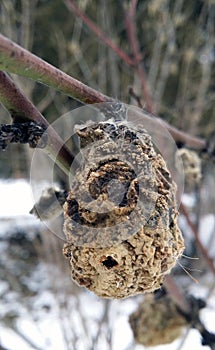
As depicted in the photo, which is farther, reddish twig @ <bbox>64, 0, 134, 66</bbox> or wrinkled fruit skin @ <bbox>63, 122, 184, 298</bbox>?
reddish twig @ <bbox>64, 0, 134, 66</bbox>

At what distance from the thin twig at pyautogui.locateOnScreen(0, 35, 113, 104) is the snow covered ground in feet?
2.65

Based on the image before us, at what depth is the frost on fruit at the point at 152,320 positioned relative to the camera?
120cm

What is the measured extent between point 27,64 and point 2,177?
2.41 metres

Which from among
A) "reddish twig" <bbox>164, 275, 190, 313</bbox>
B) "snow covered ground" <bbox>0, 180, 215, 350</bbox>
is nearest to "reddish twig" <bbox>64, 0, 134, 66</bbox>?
"reddish twig" <bbox>164, 275, 190, 313</bbox>

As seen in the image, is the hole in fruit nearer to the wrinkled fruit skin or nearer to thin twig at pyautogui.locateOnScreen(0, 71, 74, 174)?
the wrinkled fruit skin

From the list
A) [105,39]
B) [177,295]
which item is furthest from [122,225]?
[105,39]

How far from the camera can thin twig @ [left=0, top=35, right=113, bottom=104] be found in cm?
38

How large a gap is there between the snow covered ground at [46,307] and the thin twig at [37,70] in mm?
808

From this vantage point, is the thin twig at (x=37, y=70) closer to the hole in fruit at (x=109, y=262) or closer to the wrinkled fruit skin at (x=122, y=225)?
the wrinkled fruit skin at (x=122, y=225)

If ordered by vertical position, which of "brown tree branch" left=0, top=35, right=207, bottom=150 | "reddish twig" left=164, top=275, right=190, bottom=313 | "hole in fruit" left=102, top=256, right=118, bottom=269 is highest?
"brown tree branch" left=0, top=35, right=207, bottom=150

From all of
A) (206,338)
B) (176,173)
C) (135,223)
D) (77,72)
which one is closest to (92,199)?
(135,223)

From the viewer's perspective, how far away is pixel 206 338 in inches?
35.0

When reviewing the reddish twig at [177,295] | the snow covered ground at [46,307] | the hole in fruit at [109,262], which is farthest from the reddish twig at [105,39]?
the hole in fruit at [109,262]

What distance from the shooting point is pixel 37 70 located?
1.36 feet
